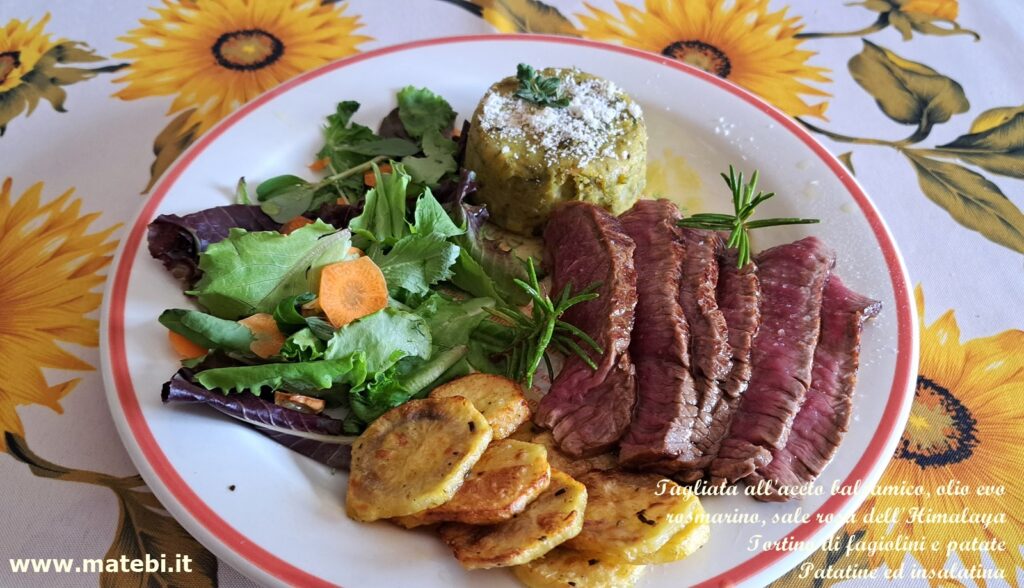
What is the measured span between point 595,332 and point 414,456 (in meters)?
0.92

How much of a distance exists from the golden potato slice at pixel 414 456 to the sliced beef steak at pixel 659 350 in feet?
1.98

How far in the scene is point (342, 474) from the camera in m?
2.93

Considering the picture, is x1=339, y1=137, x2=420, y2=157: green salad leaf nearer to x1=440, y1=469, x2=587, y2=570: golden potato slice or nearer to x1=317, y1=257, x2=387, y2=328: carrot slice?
x1=317, y1=257, x2=387, y2=328: carrot slice

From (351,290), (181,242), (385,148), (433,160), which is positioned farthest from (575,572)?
(385,148)

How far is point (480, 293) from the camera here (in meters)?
3.44

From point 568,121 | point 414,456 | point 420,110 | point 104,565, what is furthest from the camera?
point 420,110

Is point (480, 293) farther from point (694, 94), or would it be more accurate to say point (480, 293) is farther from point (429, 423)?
point (694, 94)

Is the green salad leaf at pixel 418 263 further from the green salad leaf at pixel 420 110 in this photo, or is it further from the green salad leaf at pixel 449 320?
the green salad leaf at pixel 420 110

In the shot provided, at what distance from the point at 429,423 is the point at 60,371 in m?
1.75

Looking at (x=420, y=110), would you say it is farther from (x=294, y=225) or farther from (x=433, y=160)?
(x=294, y=225)

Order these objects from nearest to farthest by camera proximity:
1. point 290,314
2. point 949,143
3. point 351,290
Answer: point 290,314, point 351,290, point 949,143

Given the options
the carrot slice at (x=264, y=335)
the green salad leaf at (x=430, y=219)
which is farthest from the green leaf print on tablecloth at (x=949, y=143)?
the carrot slice at (x=264, y=335)

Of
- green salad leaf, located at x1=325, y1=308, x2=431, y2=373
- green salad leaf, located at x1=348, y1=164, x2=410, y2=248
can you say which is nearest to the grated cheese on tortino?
green salad leaf, located at x1=348, y1=164, x2=410, y2=248

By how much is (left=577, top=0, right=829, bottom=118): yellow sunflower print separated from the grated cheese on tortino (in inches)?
47.8
